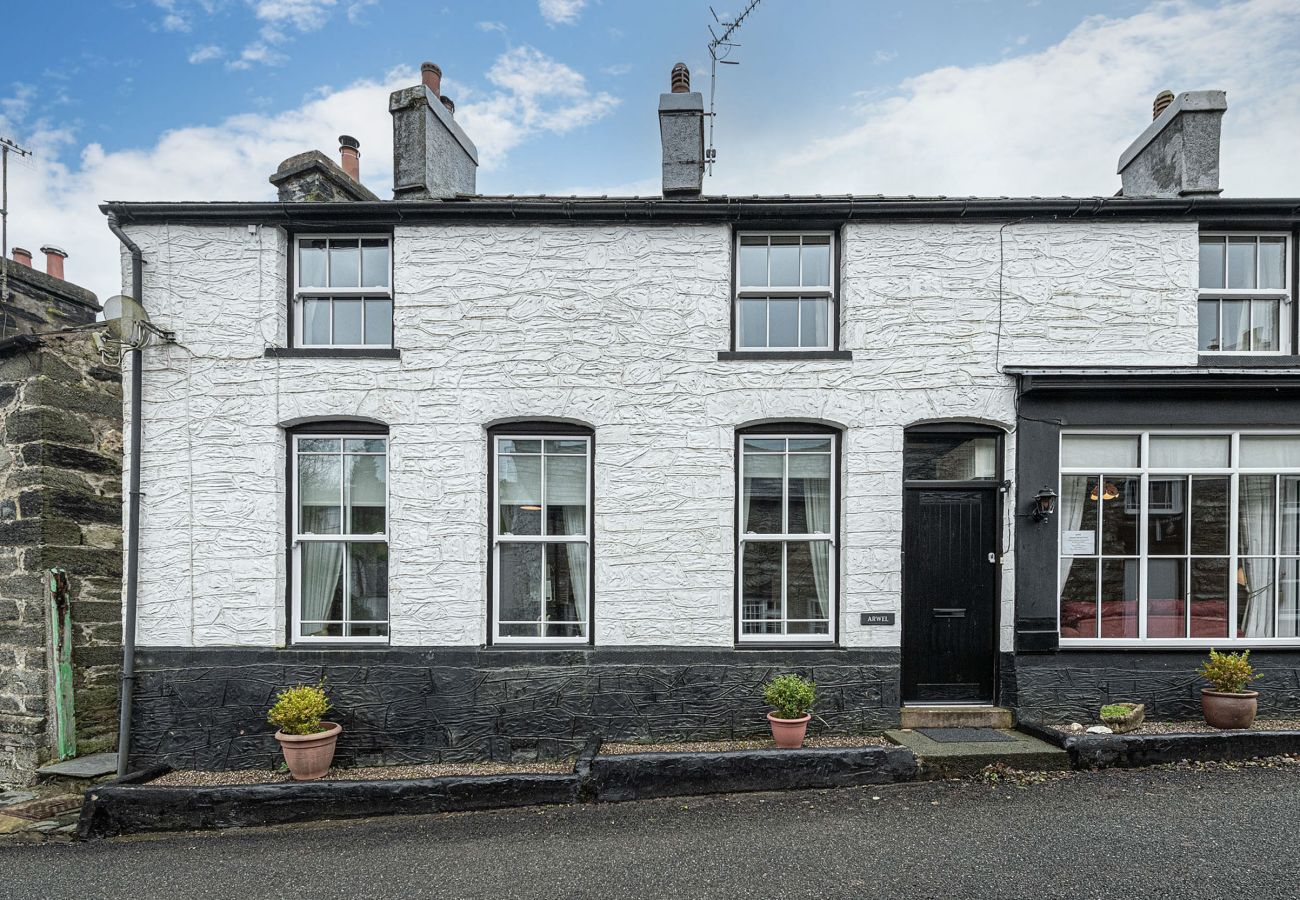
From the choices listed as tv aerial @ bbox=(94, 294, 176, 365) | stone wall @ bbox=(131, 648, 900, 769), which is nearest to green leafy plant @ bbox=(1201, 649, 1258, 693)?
stone wall @ bbox=(131, 648, 900, 769)

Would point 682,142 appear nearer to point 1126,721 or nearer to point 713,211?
point 713,211

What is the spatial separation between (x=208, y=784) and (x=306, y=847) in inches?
59.9

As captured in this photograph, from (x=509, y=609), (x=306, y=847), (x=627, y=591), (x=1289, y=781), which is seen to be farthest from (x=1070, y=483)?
(x=306, y=847)

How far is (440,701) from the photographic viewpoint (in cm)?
645

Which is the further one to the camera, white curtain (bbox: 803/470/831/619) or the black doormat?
white curtain (bbox: 803/470/831/619)

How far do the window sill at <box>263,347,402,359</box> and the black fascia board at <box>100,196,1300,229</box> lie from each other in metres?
1.29

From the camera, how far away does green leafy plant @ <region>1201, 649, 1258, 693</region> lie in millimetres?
6246

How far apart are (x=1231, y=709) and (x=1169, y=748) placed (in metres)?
0.88

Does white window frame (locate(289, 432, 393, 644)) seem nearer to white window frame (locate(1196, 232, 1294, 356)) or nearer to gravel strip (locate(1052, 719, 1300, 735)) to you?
gravel strip (locate(1052, 719, 1300, 735))

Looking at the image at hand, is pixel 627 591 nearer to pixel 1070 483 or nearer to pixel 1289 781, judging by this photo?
pixel 1070 483

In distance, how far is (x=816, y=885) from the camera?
4.29 meters

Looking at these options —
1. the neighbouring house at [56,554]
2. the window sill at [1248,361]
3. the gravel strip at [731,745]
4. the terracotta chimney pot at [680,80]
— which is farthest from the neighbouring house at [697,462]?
the terracotta chimney pot at [680,80]

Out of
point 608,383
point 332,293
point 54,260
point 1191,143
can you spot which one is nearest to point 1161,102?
point 1191,143

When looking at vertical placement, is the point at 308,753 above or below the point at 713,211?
below
